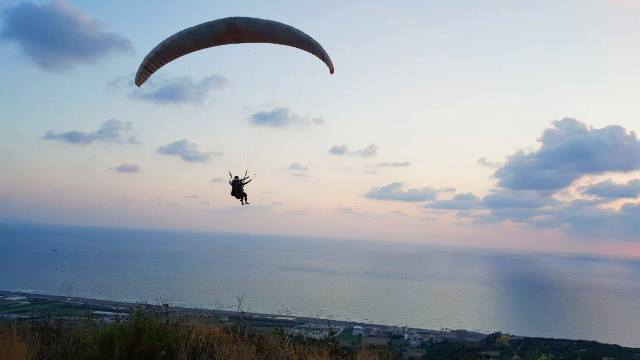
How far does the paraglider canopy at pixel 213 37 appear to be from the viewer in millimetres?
8070

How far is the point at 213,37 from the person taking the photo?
26.6ft

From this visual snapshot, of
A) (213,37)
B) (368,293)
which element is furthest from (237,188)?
(368,293)

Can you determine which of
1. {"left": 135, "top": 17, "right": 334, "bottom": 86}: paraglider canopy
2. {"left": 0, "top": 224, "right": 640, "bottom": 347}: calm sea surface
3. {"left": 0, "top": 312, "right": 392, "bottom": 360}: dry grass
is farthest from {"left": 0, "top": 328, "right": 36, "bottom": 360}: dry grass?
{"left": 0, "top": 224, "right": 640, "bottom": 347}: calm sea surface

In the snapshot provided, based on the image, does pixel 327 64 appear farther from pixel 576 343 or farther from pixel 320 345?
pixel 576 343

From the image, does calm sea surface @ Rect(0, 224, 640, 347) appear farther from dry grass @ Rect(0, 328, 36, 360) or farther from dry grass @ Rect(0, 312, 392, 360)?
dry grass @ Rect(0, 328, 36, 360)

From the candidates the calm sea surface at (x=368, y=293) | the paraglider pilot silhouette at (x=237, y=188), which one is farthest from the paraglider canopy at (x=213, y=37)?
the calm sea surface at (x=368, y=293)

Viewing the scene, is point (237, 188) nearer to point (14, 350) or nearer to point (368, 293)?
point (14, 350)

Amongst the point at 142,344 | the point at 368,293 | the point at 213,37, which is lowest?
the point at 368,293

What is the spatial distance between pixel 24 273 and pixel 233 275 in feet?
138

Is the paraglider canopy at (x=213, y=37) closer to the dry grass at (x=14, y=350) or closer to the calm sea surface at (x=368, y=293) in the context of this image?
the dry grass at (x=14, y=350)

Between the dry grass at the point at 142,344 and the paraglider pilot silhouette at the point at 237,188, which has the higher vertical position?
the paraglider pilot silhouette at the point at 237,188

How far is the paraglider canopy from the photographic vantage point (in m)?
8.07

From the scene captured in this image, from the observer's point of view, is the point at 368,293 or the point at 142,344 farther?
the point at 368,293

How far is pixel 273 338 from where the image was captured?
23.4 ft
